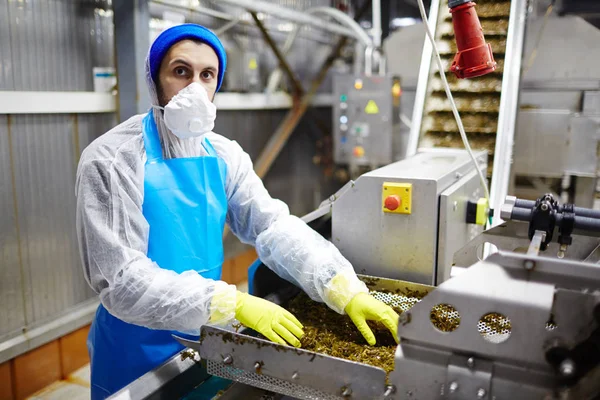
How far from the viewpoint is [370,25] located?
257 inches

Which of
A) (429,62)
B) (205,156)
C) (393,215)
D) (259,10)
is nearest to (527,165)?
(429,62)

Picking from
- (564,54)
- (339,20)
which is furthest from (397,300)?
(339,20)

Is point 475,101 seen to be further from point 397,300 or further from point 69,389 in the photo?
point 69,389

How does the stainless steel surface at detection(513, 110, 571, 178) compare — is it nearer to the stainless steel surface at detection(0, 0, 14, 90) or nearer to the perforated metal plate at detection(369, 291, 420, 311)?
the perforated metal plate at detection(369, 291, 420, 311)

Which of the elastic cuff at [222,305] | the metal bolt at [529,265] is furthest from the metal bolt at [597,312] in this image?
the elastic cuff at [222,305]

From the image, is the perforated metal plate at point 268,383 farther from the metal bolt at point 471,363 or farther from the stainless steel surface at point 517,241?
the stainless steel surface at point 517,241

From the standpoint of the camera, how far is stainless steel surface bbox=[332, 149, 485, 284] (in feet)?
5.02

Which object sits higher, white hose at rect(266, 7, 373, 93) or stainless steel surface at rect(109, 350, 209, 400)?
white hose at rect(266, 7, 373, 93)

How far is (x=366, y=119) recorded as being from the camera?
471 centimetres

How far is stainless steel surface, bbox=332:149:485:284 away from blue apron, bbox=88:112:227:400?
0.43m

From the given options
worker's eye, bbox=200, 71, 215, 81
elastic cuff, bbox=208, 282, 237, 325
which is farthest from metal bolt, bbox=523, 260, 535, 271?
worker's eye, bbox=200, 71, 215, 81

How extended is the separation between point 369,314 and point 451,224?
0.47m

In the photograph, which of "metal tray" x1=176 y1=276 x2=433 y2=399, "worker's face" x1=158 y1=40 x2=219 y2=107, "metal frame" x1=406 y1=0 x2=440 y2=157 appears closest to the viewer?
"metal tray" x1=176 y1=276 x2=433 y2=399

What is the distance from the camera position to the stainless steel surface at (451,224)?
5.01ft
